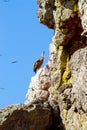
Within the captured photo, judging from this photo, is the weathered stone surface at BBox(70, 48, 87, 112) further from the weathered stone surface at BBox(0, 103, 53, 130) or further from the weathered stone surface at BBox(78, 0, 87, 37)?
the weathered stone surface at BBox(0, 103, 53, 130)

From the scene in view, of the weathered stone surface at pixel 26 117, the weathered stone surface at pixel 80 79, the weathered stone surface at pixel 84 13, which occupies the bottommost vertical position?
the weathered stone surface at pixel 26 117

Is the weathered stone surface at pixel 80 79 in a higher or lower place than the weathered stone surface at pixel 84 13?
lower

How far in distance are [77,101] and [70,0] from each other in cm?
883

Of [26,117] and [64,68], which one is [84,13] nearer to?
[64,68]

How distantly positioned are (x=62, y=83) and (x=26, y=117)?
16.0ft

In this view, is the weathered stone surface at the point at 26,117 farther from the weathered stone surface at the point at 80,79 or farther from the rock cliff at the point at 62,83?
the weathered stone surface at the point at 80,79

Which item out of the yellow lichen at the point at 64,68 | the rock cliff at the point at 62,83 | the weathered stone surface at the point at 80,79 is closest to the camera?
→ the weathered stone surface at the point at 80,79

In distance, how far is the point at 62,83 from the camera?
30.8m

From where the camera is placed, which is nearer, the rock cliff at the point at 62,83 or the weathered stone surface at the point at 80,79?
the weathered stone surface at the point at 80,79

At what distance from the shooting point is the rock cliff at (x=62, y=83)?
24906 millimetres

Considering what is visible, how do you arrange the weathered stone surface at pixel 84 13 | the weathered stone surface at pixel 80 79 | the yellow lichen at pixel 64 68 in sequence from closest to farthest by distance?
the weathered stone surface at pixel 80 79 → the weathered stone surface at pixel 84 13 → the yellow lichen at pixel 64 68

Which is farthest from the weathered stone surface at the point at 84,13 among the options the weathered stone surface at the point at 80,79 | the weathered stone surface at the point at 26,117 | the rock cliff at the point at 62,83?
the weathered stone surface at the point at 26,117

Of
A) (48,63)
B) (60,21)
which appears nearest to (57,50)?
(60,21)

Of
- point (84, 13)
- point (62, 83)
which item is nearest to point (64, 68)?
point (62, 83)
